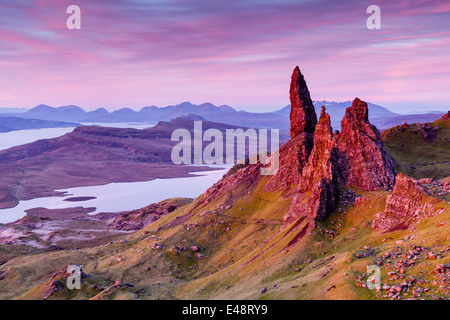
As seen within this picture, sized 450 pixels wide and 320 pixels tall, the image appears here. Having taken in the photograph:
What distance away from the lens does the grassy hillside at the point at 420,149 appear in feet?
338

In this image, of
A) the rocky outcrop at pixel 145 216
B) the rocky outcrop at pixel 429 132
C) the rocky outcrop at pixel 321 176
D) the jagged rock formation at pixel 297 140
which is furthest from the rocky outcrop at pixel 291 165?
the rocky outcrop at pixel 145 216

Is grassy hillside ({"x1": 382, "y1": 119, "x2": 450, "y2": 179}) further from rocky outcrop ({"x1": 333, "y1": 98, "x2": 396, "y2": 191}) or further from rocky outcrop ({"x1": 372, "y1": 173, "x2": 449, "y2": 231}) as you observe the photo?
rocky outcrop ({"x1": 372, "y1": 173, "x2": 449, "y2": 231})

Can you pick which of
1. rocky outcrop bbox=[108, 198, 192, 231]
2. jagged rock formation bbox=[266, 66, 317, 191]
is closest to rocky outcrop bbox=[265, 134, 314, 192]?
jagged rock formation bbox=[266, 66, 317, 191]

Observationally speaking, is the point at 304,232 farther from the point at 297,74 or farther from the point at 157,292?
the point at 297,74

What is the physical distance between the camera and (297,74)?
349ft

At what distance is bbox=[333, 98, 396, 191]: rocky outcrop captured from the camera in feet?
238

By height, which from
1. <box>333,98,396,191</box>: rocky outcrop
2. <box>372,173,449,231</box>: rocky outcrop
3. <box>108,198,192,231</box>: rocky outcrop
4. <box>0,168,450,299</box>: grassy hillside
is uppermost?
<box>333,98,396,191</box>: rocky outcrop

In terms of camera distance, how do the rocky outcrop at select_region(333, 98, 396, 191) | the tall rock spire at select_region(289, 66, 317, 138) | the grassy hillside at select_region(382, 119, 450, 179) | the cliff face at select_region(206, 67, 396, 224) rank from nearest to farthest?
the cliff face at select_region(206, 67, 396, 224) → the rocky outcrop at select_region(333, 98, 396, 191) → the grassy hillside at select_region(382, 119, 450, 179) → the tall rock spire at select_region(289, 66, 317, 138)

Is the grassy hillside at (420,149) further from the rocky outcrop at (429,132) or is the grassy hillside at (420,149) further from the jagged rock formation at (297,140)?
the jagged rock formation at (297,140)

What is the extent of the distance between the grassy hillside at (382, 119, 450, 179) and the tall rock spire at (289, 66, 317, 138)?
98.5ft
